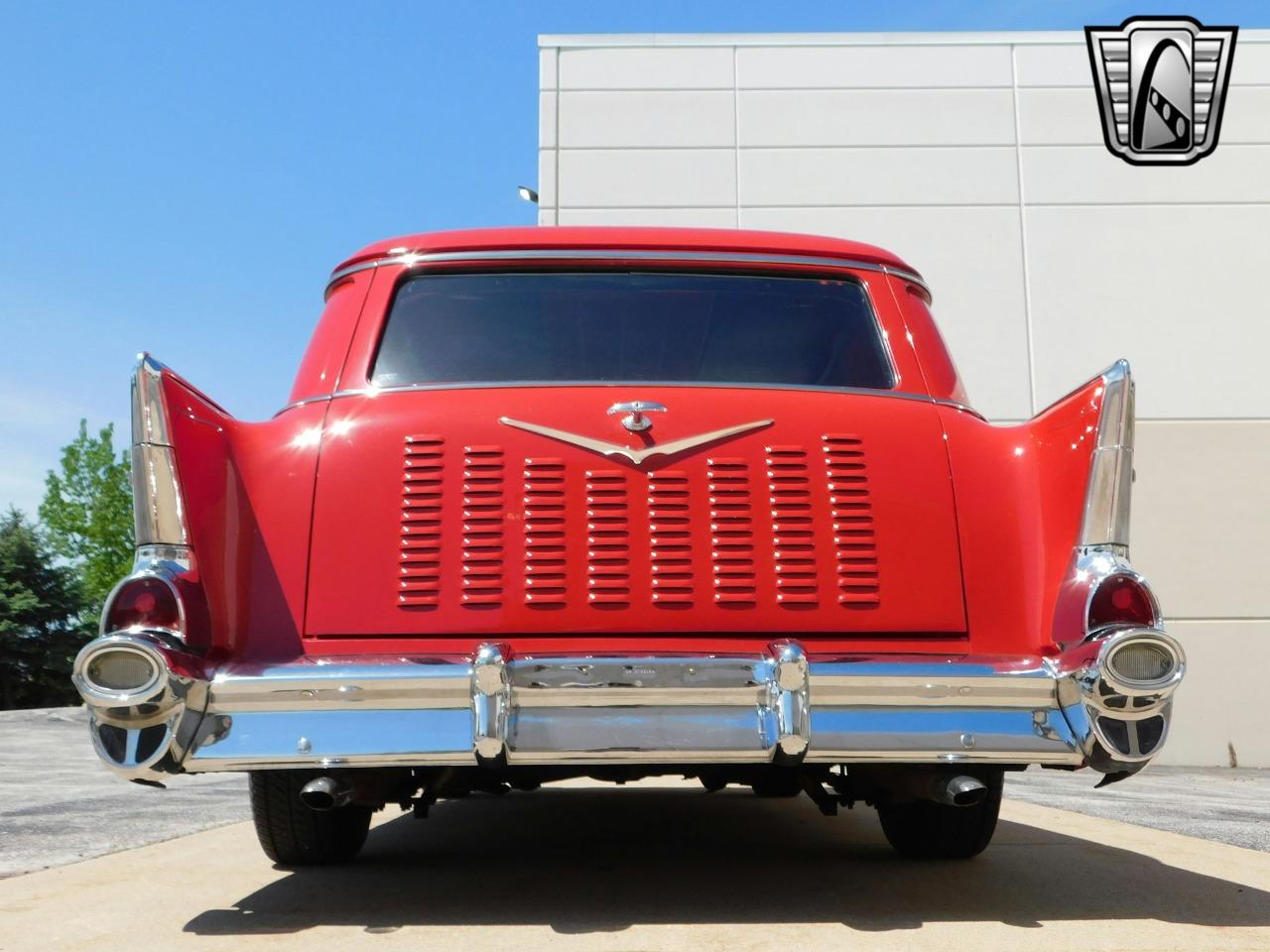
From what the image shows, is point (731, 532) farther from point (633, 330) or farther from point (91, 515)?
point (91, 515)

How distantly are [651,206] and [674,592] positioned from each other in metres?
11.0

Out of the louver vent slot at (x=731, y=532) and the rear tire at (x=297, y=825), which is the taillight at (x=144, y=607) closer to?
the rear tire at (x=297, y=825)

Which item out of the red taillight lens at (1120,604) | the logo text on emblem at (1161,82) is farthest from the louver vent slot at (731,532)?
the logo text on emblem at (1161,82)

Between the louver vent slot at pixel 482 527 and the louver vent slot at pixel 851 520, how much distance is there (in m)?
0.84

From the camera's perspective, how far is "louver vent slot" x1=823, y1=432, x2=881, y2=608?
9.46 ft

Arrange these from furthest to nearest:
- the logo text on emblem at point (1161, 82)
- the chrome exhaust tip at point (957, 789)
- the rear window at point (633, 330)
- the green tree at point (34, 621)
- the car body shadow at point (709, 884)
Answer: the green tree at point (34, 621) < the logo text on emblem at point (1161, 82) < the rear window at point (633, 330) < the car body shadow at point (709, 884) < the chrome exhaust tip at point (957, 789)

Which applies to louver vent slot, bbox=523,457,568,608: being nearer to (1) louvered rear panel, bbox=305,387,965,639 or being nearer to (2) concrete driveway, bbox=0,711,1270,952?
(1) louvered rear panel, bbox=305,387,965,639

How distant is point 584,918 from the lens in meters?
2.93

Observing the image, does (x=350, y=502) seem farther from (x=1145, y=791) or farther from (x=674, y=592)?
(x=1145, y=791)

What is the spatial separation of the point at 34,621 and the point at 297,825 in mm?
37051

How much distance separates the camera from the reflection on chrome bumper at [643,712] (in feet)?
8.36

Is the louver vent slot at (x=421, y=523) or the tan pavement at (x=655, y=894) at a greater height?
the louver vent slot at (x=421, y=523)

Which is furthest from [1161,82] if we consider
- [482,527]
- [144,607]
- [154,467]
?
[144,607]

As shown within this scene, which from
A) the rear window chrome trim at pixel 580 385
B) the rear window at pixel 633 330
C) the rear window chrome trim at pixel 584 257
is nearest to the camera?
the rear window chrome trim at pixel 580 385
